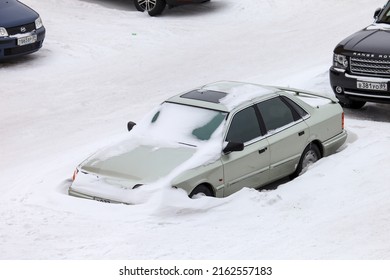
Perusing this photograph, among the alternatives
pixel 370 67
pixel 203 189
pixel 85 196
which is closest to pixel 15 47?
pixel 370 67

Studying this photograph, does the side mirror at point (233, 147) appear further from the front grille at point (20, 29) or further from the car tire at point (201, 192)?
the front grille at point (20, 29)

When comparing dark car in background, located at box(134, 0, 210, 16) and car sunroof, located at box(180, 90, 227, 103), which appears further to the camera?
dark car in background, located at box(134, 0, 210, 16)

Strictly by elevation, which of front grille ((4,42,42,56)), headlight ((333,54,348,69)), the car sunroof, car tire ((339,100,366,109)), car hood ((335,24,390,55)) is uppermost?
the car sunroof

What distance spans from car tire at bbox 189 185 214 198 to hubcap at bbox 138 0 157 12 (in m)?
12.0

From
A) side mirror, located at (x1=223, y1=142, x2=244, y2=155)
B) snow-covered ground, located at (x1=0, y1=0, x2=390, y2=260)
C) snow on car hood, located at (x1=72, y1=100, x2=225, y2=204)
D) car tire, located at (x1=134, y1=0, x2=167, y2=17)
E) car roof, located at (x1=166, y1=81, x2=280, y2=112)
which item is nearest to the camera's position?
snow-covered ground, located at (x1=0, y1=0, x2=390, y2=260)

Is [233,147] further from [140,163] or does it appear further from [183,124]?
[140,163]

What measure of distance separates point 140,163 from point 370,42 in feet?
19.1

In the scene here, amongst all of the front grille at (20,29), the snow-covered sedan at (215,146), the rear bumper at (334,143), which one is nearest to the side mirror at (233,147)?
the snow-covered sedan at (215,146)

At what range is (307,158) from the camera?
489 inches

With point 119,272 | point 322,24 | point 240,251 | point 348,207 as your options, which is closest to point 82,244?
point 119,272

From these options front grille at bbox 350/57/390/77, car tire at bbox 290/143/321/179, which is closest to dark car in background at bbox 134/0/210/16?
front grille at bbox 350/57/390/77

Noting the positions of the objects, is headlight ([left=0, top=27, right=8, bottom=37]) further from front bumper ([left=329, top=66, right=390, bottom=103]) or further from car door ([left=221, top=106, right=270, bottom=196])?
car door ([left=221, top=106, right=270, bottom=196])

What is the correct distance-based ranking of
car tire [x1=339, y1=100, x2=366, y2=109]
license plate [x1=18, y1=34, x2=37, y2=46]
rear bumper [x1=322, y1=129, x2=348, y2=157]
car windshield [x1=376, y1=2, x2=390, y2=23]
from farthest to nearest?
1. license plate [x1=18, y1=34, x2=37, y2=46]
2. car windshield [x1=376, y1=2, x2=390, y2=23]
3. car tire [x1=339, y1=100, x2=366, y2=109]
4. rear bumper [x1=322, y1=129, x2=348, y2=157]

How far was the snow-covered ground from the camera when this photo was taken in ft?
31.8
